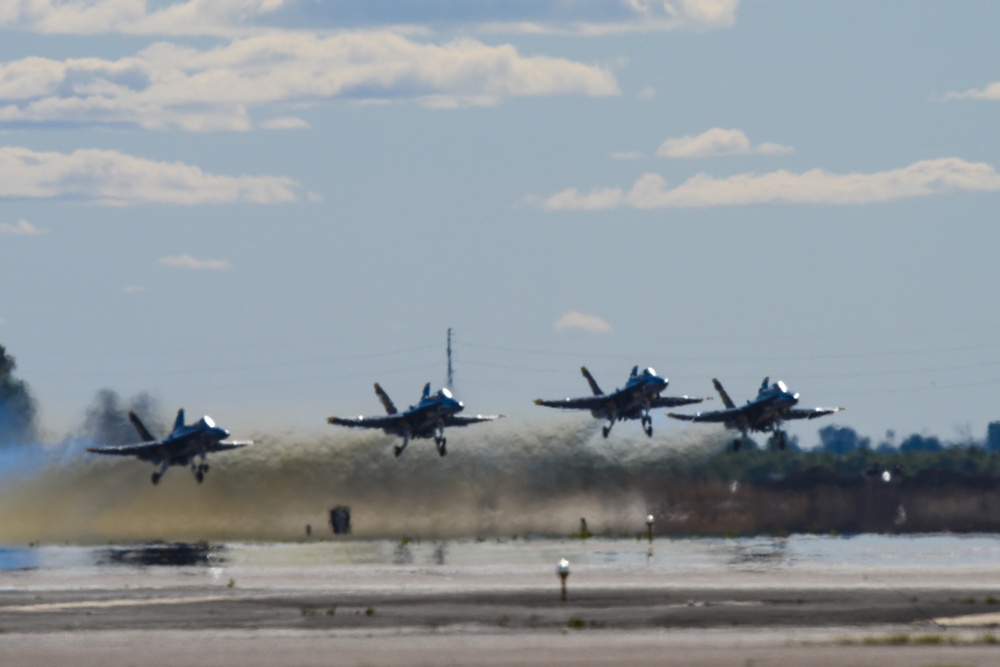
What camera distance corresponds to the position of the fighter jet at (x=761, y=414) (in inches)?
3730

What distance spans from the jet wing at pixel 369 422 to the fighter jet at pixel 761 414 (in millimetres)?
14289

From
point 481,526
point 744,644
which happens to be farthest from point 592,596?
point 481,526

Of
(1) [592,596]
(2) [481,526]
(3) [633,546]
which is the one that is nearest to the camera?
(1) [592,596]

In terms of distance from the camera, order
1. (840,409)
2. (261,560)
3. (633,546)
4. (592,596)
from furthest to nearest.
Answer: (840,409), (633,546), (261,560), (592,596)

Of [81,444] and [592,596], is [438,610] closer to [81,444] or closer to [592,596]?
[592,596]

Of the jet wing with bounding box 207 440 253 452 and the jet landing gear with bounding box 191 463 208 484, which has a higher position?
the jet wing with bounding box 207 440 253 452

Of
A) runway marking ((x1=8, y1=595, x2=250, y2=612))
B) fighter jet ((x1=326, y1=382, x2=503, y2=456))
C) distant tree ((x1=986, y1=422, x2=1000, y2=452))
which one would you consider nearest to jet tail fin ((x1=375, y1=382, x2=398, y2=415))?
fighter jet ((x1=326, y1=382, x2=503, y2=456))

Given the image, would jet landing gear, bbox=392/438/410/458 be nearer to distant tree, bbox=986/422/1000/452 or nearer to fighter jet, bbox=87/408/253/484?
fighter jet, bbox=87/408/253/484

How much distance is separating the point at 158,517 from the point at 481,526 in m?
14.7

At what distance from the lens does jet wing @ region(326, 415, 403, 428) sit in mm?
92750

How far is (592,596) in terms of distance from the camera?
52.5m

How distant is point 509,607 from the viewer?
163 ft

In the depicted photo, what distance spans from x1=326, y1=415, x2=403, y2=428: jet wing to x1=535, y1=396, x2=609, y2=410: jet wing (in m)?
7.53

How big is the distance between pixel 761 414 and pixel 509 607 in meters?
47.3
